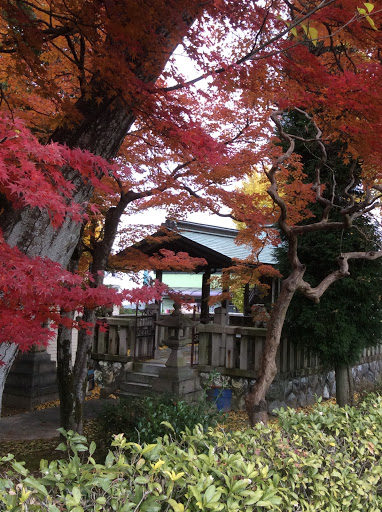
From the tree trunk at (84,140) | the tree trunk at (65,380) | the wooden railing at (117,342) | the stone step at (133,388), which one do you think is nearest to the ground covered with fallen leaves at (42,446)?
the tree trunk at (65,380)

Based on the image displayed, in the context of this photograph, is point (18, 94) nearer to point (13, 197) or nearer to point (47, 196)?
point (13, 197)

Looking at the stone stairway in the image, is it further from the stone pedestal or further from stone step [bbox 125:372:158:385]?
the stone pedestal

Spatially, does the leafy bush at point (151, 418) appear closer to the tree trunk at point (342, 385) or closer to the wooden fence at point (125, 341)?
the tree trunk at point (342, 385)

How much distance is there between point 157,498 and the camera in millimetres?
2023

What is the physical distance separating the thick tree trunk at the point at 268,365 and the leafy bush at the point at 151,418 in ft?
1.81

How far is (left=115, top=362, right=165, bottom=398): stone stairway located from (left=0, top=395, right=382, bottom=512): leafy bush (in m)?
6.61

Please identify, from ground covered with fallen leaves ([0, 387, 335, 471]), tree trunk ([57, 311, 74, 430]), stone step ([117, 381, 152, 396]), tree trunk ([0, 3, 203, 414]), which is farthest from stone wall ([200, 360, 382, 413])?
tree trunk ([0, 3, 203, 414])

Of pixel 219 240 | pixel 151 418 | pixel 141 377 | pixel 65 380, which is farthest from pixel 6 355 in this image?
pixel 219 240

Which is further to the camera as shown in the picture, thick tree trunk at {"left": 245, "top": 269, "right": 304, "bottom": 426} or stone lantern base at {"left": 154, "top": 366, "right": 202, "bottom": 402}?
stone lantern base at {"left": 154, "top": 366, "right": 202, "bottom": 402}

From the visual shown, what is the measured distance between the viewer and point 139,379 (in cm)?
1018

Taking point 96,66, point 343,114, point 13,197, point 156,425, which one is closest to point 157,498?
point 13,197

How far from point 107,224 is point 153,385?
3763 mm

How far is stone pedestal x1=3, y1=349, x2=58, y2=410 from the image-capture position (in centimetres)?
1045

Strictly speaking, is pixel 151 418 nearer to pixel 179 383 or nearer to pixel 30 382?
pixel 179 383
